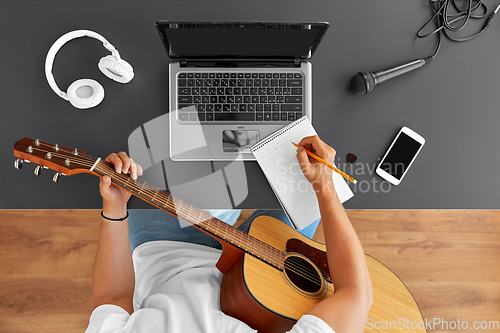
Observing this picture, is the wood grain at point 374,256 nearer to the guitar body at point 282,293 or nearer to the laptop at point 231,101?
the guitar body at point 282,293

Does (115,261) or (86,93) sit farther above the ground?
(86,93)

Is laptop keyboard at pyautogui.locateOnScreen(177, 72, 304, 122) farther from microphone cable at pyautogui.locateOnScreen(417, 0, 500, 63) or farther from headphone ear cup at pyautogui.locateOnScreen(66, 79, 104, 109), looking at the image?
microphone cable at pyautogui.locateOnScreen(417, 0, 500, 63)

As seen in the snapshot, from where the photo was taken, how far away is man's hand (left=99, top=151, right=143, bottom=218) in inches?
29.5

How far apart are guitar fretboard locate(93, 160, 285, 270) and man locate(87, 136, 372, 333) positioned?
1.1 inches

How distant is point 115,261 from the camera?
83 cm

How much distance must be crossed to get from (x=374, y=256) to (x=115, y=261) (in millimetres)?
1149

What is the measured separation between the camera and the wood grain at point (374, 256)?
52.2 inches

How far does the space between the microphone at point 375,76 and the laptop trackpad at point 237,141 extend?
324 millimetres

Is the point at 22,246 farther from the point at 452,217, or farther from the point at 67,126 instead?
the point at 452,217

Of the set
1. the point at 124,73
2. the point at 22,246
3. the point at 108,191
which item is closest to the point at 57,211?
the point at 22,246

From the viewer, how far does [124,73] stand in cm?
76

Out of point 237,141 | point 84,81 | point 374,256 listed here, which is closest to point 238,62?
point 237,141

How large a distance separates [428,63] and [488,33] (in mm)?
202

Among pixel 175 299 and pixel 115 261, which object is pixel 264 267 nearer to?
pixel 175 299
